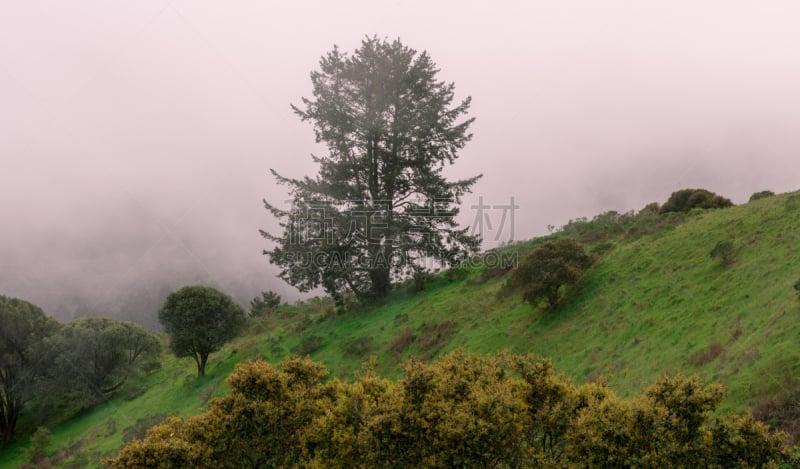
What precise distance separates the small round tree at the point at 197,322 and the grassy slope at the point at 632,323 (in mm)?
1638

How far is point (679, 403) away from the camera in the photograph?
5.98m

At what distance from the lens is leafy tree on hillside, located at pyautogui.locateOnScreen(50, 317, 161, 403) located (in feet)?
106

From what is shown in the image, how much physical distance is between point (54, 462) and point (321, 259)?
1762 centimetres

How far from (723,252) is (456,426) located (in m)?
14.1

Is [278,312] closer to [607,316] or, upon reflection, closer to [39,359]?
[39,359]

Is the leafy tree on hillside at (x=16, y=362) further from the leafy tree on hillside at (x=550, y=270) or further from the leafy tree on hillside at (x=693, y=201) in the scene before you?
the leafy tree on hillside at (x=693, y=201)

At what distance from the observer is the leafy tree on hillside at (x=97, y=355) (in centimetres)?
3238

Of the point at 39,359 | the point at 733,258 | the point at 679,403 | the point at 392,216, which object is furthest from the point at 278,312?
the point at 679,403

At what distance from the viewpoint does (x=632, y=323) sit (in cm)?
1416

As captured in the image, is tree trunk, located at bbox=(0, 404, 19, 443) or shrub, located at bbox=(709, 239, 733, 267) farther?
tree trunk, located at bbox=(0, 404, 19, 443)

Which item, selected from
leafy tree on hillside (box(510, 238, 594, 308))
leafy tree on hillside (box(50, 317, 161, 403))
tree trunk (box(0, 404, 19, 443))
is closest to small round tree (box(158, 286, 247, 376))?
leafy tree on hillside (box(50, 317, 161, 403))

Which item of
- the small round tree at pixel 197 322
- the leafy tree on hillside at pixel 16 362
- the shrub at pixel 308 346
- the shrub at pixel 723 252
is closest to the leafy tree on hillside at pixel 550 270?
Result: the shrub at pixel 723 252

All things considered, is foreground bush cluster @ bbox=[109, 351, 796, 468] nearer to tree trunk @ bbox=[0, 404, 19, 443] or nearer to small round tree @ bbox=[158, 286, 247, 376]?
small round tree @ bbox=[158, 286, 247, 376]

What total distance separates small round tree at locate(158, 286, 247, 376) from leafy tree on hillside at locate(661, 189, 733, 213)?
31.8 metres
